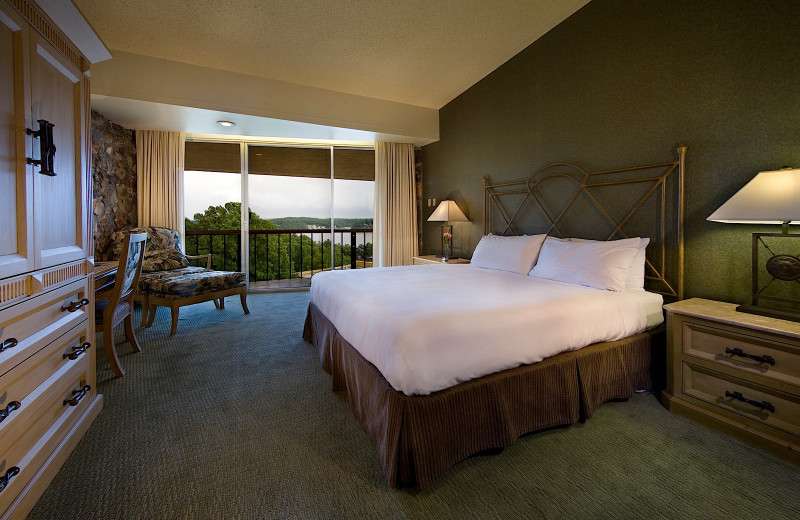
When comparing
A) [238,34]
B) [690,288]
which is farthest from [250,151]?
[690,288]

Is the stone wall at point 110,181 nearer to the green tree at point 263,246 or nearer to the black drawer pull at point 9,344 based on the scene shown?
the green tree at point 263,246

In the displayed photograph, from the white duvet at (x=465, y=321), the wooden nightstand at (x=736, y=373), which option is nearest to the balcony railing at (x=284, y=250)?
the white duvet at (x=465, y=321)

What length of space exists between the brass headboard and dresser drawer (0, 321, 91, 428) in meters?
3.38

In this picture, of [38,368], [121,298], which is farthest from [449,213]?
[38,368]

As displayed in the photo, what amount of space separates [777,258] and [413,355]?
1.89 m

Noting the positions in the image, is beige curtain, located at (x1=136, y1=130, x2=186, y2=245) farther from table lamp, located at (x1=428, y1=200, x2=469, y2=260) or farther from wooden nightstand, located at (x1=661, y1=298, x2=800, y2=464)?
wooden nightstand, located at (x1=661, y1=298, x2=800, y2=464)

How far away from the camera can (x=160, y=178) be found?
4.55 meters

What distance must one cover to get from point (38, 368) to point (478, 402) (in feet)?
5.89

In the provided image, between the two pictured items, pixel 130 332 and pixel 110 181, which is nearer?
pixel 130 332

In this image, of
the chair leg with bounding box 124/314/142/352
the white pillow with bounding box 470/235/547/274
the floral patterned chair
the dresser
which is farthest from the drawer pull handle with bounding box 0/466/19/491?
the white pillow with bounding box 470/235/547/274

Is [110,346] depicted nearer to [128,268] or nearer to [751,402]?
[128,268]

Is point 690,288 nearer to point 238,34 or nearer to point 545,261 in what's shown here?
point 545,261

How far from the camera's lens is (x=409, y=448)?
4.46ft

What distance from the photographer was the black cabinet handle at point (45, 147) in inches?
54.1
